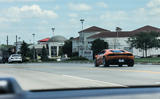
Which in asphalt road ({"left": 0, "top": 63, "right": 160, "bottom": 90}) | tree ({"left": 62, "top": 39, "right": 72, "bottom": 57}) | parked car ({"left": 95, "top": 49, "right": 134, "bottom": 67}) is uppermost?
tree ({"left": 62, "top": 39, "right": 72, "bottom": 57})

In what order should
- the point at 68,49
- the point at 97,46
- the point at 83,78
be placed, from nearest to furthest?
the point at 83,78 < the point at 97,46 < the point at 68,49

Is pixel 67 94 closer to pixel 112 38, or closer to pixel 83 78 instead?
pixel 83 78

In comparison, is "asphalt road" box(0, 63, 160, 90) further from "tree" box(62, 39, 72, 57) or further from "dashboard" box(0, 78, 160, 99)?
"tree" box(62, 39, 72, 57)

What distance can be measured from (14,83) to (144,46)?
396 feet

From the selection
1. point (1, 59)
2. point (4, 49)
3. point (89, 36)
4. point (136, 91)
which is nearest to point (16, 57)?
point (1, 59)

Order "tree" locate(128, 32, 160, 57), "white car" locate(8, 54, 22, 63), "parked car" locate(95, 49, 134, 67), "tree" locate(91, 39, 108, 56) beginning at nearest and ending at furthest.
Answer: "parked car" locate(95, 49, 134, 67) < "white car" locate(8, 54, 22, 63) < "tree" locate(128, 32, 160, 57) < "tree" locate(91, 39, 108, 56)

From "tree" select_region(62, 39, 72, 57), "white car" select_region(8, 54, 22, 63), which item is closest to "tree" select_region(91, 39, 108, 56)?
"tree" select_region(62, 39, 72, 57)

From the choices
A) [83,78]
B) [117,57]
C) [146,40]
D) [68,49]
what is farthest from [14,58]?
[68,49]

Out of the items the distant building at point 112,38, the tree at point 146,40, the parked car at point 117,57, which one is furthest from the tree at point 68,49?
the parked car at point 117,57

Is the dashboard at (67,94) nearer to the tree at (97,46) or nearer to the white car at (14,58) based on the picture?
the white car at (14,58)

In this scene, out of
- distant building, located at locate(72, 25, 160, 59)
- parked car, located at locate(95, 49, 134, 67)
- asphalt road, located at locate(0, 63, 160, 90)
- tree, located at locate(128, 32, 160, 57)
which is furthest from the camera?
distant building, located at locate(72, 25, 160, 59)

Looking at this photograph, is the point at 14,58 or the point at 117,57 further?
the point at 14,58

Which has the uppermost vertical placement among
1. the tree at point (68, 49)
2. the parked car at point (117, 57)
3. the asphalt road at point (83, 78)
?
the tree at point (68, 49)

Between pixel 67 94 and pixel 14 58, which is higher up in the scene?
pixel 67 94
